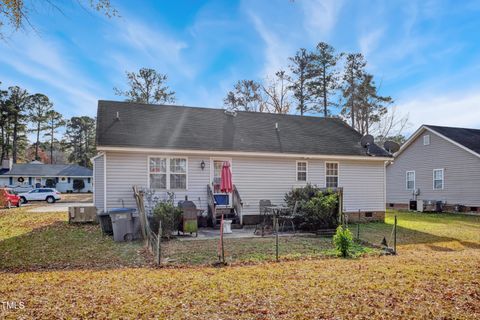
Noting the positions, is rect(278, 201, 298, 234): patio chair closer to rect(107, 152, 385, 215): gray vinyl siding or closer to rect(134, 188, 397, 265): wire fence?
rect(134, 188, 397, 265): wire fence

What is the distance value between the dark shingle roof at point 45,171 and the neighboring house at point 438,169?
3676cm

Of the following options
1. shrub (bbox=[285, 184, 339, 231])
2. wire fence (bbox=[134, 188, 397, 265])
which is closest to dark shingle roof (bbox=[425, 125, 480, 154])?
wire fence (bbox=[134, 188, 397, 265])

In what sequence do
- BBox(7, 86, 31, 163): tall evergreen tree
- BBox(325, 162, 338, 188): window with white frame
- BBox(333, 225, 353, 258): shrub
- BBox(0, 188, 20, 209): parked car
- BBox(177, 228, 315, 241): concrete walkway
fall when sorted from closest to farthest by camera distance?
BBox(333, 225, 353, 258): shrub → BBox(177, 228, 315, 241): concrete walkway → BBox(325, 162, 338, 188): window with white frame → BBox(0, 188, 20, 209): parked car → BBox(7, 86, 31, 163): tall evergreen tree

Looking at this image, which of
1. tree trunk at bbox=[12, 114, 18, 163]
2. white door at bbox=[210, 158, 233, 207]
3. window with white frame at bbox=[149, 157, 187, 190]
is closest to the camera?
window with white frame at bbox=[149, 157, 187, 190]

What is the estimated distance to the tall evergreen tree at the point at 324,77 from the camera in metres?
30.5

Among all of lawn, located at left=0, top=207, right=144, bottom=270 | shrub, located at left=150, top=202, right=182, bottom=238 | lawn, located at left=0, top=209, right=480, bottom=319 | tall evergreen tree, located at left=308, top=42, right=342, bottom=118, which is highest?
tall evergreen tree, located at left=308, top=42, right=342, bottom=118

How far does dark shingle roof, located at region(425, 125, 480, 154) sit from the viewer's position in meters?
19.8

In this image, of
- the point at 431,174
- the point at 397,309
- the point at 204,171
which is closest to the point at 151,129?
the point at 204,171

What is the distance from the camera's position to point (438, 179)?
21.2m

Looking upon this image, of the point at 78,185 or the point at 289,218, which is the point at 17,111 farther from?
the point at 289,218

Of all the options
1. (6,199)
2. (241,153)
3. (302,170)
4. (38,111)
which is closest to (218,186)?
(241,153)

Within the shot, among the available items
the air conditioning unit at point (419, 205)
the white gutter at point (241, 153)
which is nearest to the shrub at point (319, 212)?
the white gutter at point (241, 153)

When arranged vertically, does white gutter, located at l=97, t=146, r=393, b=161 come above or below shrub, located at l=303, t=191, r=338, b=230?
above

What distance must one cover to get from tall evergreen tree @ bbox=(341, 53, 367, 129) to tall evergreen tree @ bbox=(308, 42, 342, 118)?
0.93 metres
